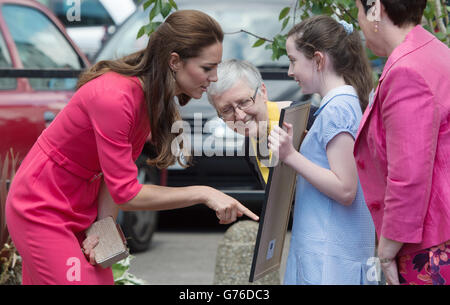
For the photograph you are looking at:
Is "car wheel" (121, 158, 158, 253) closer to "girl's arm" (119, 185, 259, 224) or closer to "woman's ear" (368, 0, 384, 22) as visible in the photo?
"girl's arm" (119, 185, 259, 224)

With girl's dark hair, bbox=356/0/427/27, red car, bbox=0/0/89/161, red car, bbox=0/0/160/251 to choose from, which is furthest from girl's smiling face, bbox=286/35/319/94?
red car, bbox=0/0/89/161

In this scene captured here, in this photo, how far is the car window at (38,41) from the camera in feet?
21.6

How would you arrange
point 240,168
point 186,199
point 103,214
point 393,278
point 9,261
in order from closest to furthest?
point 393,278 → point 186,199 → point 103,214 → point 9,261 → point 240,168

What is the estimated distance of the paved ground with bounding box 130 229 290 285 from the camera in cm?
595

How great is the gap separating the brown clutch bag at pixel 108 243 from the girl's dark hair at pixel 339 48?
93 centimetres

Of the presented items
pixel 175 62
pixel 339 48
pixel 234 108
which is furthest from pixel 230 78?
pixel 339 48

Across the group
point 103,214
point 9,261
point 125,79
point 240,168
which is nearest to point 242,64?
point 125,79

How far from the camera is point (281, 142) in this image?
251cm

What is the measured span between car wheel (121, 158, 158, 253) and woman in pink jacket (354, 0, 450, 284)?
Result: 420 centimetres

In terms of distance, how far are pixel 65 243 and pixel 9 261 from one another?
1631 mm

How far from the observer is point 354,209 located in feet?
8.91

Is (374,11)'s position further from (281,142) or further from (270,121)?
(270,121)

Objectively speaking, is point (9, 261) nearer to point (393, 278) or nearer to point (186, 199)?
point (186, 199)

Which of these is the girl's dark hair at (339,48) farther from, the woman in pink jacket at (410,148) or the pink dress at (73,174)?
the pink dress at (73,174)
